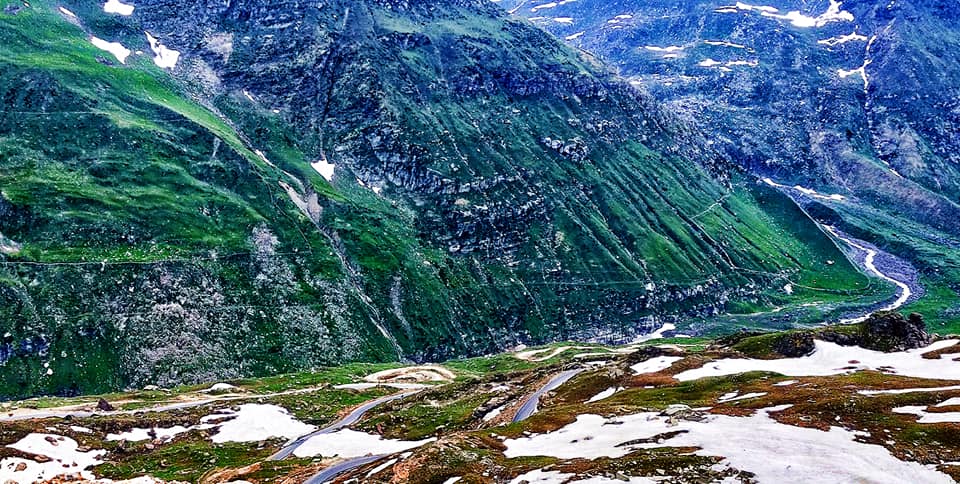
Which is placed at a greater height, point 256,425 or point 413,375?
point 256,425

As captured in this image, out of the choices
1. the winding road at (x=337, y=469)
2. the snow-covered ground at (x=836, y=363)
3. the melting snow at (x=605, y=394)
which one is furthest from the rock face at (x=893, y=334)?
the winding road at (x=337, y=469)

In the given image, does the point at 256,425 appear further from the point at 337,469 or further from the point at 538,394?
the point at 538,394

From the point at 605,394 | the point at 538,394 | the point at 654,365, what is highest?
the point at 538,394

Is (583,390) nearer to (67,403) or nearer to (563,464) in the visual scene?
(563,464)

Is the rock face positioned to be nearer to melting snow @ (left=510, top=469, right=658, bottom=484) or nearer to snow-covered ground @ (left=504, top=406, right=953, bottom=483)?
snow-covered ground @ (left=504, top=406, right=953, bottom=483)

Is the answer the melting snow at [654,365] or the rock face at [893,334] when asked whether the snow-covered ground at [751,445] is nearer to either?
the melting snow at [654,365]

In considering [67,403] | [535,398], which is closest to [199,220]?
[67,403]

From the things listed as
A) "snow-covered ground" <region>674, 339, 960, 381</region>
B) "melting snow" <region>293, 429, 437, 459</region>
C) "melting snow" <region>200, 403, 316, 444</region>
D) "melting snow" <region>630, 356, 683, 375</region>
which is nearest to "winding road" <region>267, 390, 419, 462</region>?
"melting snow" <region>293, 429, 437, 459</region>

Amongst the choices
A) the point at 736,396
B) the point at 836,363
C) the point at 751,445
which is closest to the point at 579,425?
the point at 751,445
